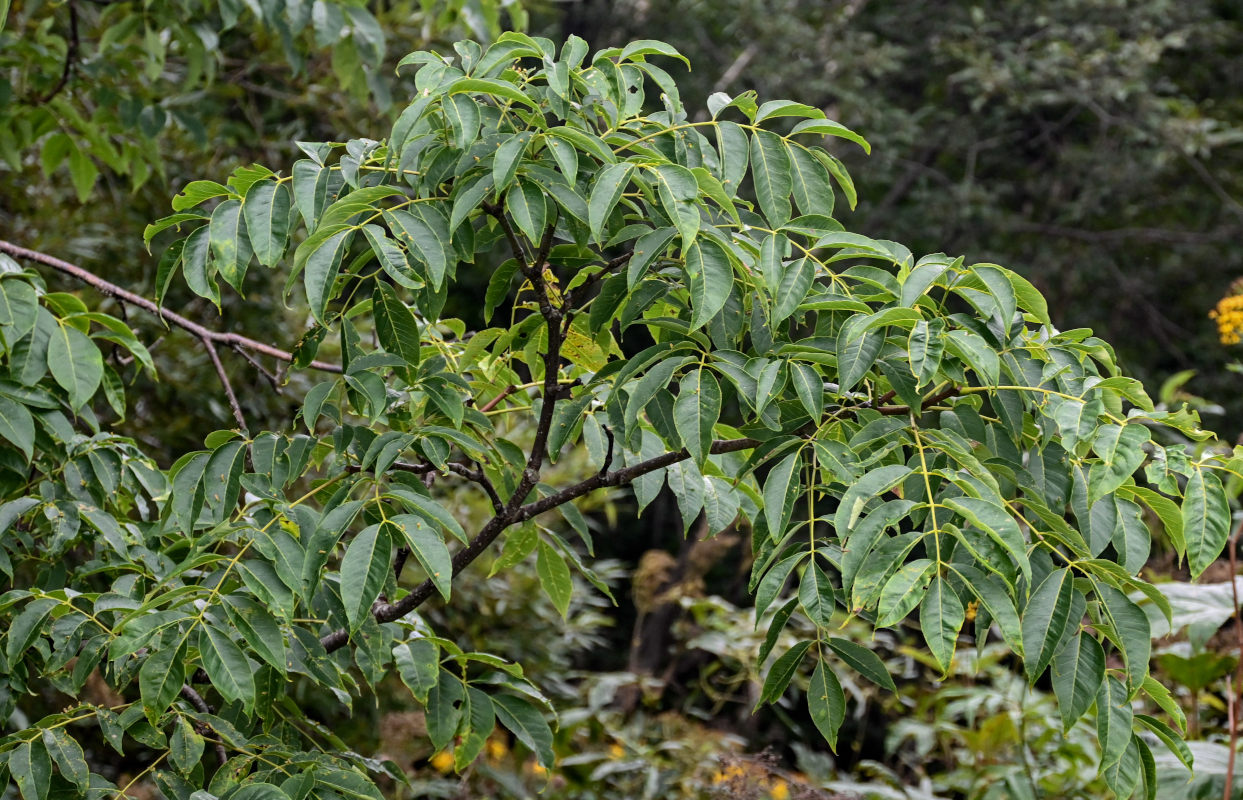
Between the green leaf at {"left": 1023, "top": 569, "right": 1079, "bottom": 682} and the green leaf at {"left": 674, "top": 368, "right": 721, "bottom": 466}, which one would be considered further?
the green leaf at {"left": 674, "top": 368, "right": 721, "bottom": 466}

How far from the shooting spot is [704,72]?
22.6 feet

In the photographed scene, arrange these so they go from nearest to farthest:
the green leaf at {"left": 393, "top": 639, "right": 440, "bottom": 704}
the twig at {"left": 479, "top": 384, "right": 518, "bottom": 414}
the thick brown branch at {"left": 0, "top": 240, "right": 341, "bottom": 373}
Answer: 1. the green leaf at {"left": 393, "top": 639, "right": 440, "bottom": 704}
2. the twig at {"left": 479, "top": 384, "right": 518, "bottom": 414}
3. the thick brown branch at {"left": 0, "top": 240, "right": 341, "bottom": 373}

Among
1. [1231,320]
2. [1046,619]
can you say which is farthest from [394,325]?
[1231,320]

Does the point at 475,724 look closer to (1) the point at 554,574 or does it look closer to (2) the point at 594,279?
(1) the point at 554,574

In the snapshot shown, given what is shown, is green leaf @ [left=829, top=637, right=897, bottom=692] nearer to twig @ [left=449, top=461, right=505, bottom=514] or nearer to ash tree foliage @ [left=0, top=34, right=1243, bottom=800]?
ash tree foliage @ [left=0, top=34, right=1243, bottom=800]

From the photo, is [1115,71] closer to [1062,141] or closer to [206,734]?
[1062,141]

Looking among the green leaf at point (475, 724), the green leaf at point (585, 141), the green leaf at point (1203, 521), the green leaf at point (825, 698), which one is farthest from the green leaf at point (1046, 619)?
the green leaf at point (475, 724)

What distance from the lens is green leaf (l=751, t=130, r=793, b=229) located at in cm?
115

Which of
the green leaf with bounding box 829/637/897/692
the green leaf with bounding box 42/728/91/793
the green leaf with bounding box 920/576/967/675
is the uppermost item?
the green leaf with bounding box 920/576/967/675

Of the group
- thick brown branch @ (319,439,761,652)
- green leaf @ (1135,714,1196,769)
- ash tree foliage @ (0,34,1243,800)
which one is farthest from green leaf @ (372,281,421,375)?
green leaf @ (1135,714,1196,769)

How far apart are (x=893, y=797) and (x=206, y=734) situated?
6.25 ft

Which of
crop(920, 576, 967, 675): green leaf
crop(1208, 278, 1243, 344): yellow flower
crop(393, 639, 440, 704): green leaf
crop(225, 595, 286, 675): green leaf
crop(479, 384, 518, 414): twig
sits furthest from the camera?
crop(1208, 278, 1243, 344): yellow flower

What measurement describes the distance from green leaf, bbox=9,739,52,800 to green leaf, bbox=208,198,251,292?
54 cm

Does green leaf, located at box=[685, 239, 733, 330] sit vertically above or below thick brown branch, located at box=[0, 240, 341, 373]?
above
